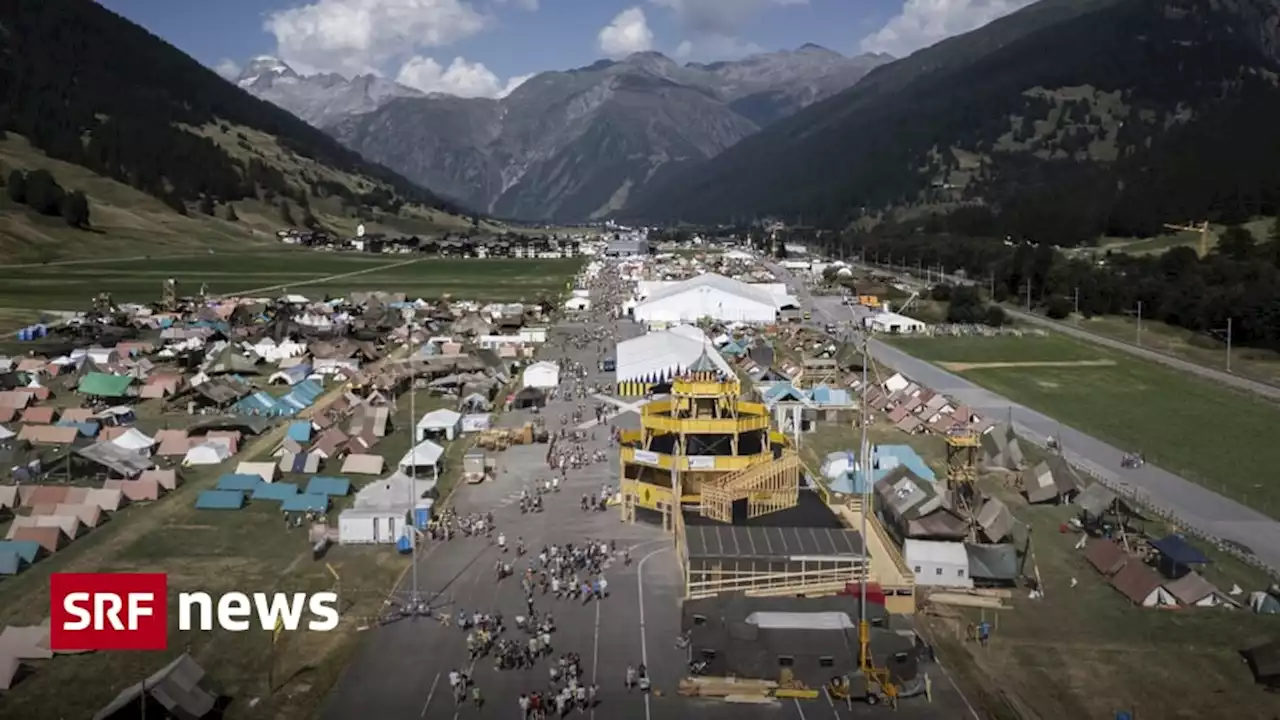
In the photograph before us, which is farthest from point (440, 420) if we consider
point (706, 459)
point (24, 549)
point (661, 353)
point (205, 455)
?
point (24, 549)

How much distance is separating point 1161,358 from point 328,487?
5077 cm

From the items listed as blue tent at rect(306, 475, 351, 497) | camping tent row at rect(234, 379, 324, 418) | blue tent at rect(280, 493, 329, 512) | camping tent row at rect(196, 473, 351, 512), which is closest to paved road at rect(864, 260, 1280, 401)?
blue tent at rect(306, 475, 351, 497)

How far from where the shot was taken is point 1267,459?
38188mm

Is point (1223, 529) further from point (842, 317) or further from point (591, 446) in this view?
point (842, 317)

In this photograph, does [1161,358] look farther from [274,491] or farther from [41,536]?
[41,536]

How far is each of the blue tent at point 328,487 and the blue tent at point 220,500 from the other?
6.08ft

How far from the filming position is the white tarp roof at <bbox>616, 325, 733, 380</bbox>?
168 ft

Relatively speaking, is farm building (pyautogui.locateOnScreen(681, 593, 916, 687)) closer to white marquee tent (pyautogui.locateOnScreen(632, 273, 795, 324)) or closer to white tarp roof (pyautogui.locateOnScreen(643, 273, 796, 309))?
white marquee tent (pyautogui.locateOnScreen(632, 273, 795, 324))

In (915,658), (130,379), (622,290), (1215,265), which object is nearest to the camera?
(915,658)

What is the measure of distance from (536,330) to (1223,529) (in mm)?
48982

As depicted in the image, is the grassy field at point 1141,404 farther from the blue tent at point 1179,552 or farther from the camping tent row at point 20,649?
the camping tent row at point 20,649

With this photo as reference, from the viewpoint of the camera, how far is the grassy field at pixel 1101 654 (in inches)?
752

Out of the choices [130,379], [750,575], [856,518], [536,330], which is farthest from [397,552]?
[536,330]

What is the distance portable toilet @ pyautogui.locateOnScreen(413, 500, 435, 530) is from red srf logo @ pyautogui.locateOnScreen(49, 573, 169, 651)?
734 centimetres
